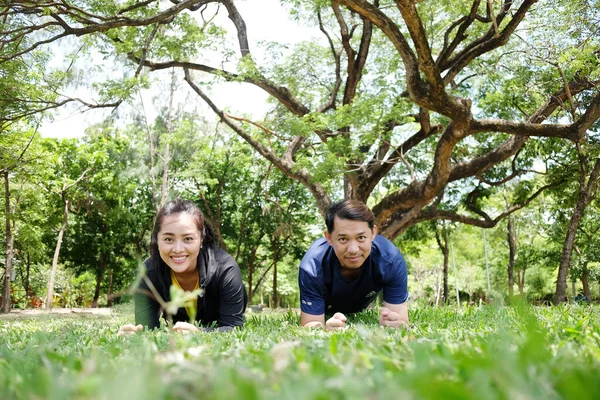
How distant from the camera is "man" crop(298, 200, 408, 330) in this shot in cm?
471

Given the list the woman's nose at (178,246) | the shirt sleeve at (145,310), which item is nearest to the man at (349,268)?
the woman's nose at (178,246)

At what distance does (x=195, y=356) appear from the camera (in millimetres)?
1340

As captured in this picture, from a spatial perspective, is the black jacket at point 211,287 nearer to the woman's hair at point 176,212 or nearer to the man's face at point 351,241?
the woman's hair at point 176,212

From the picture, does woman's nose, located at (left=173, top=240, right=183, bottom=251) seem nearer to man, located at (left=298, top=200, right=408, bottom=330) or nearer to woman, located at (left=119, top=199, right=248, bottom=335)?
woman, located at (left=119, top=199, right=248, bottom=335)

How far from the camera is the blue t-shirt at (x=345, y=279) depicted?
4867 mm

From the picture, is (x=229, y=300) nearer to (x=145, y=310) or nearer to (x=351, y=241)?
(x=145, y=310)

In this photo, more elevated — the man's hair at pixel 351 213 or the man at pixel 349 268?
the man's hair at pixel 351 213

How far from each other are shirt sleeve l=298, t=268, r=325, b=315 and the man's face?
1.13 ft

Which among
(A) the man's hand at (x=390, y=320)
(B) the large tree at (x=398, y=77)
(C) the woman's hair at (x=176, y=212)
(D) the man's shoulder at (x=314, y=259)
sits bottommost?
(A) the man's hand at (x=390, y=320)

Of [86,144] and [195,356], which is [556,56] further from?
[86,144]

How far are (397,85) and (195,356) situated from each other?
1543 cm

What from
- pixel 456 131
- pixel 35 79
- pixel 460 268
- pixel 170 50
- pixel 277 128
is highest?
pixel 170 50

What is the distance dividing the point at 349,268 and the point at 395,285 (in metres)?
0.49

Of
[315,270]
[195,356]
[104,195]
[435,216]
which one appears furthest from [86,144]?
[195,356]
